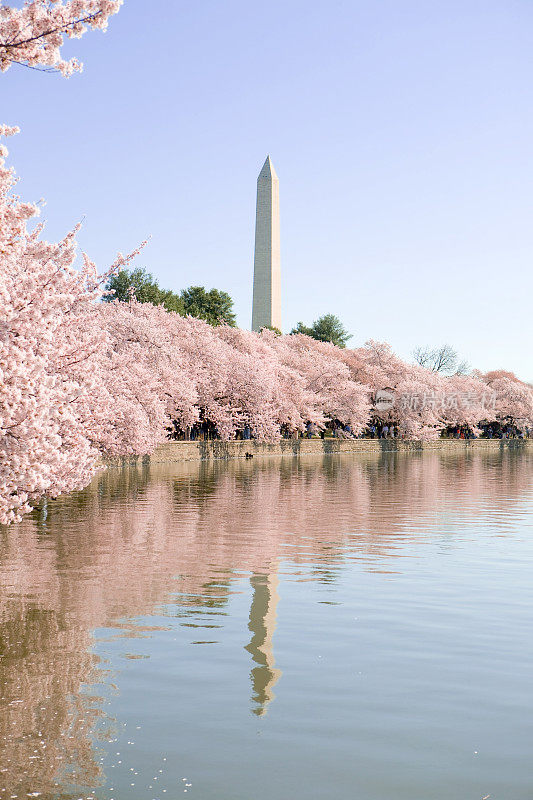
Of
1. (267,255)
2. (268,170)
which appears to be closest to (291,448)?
(267,255)

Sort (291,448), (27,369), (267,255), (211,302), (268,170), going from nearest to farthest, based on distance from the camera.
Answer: (27,369), (291,448), (267,255), (268,170), (211,302)

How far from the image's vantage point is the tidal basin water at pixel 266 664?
6324 mm

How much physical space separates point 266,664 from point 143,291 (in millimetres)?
89433

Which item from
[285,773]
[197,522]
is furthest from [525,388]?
[285,773]

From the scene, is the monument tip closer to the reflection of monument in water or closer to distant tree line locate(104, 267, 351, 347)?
distant tree line locate(104, 267, 351, 347)

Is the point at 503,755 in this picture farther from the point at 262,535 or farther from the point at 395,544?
the point at 262,535

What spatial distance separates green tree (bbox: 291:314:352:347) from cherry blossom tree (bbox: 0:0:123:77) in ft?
380

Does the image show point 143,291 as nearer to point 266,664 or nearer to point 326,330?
point 326,330

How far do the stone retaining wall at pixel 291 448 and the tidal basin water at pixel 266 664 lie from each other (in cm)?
3011

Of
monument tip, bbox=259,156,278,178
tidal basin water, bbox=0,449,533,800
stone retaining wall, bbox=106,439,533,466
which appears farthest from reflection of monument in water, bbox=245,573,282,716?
monument tip, bbox=259,156,278,178

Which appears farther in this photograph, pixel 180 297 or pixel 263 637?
pixel 180 297

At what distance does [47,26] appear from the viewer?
9.96 meters

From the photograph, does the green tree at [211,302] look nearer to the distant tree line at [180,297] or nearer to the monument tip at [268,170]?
the distant tree line at [180,297]

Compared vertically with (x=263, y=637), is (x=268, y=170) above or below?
above
